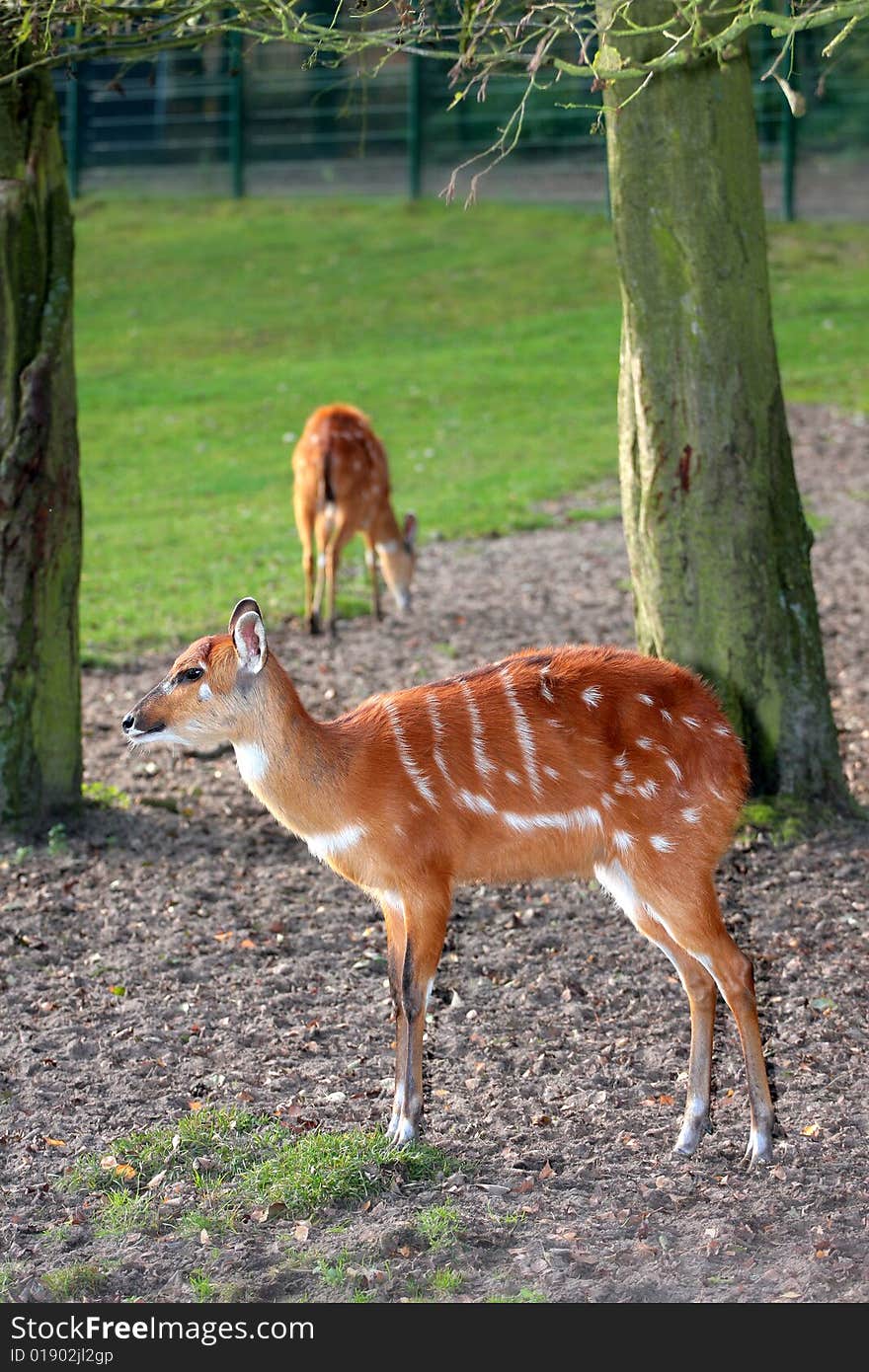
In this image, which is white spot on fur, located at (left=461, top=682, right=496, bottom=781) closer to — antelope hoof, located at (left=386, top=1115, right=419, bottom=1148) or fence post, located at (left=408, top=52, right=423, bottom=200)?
antelope hoof, located at (left=386, top=1115, right=419, bottom=1148)

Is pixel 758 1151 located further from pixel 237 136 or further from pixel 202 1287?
pixel 237 136

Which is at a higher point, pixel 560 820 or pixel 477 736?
pixel 477 736

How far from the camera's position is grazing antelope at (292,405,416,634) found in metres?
10.3

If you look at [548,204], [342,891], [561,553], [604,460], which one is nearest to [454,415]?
[604,460]

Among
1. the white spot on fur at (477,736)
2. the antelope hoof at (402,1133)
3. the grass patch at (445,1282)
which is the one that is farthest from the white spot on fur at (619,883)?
the grass patch at (445,1282)

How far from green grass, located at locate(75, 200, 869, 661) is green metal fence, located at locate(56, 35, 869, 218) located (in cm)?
123

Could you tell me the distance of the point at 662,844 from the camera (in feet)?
14.9

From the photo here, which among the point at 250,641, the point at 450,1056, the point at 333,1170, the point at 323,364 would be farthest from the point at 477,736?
the point at 323,364

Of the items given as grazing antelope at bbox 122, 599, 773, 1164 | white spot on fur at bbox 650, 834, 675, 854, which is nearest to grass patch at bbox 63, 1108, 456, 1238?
grazing antelope at bbox 122, 599, 773, 1164

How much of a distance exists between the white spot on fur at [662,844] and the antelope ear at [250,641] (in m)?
1.16

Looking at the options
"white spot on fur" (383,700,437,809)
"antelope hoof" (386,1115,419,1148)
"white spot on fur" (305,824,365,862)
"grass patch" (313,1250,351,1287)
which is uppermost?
"white spot on fur" (383,700,437,809)

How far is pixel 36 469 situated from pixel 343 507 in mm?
3927

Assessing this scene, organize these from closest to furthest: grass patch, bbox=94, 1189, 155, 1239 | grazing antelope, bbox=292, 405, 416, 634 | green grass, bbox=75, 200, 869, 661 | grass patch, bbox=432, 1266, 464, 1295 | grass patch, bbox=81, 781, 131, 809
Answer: grass patch, bbox=432, 1266, 464, 1295, grass patch, bbox=94, 1189, 155, 1239, grass patch, bbox=81, 781, 131, 809, grazing antelope, bbox=292, 405, 416, 634, green grass, bbox=75, 200, 869, 661

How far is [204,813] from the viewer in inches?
285
